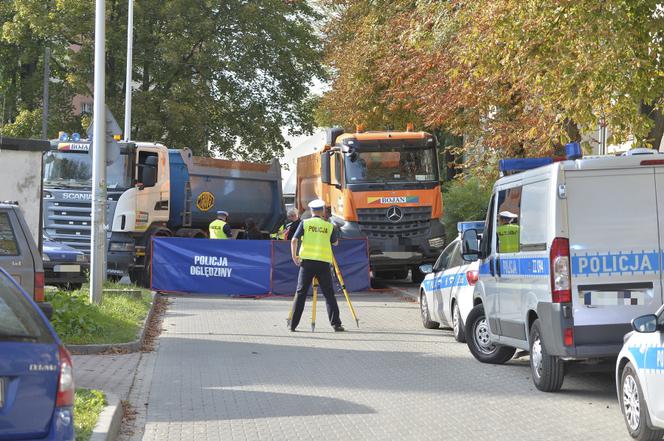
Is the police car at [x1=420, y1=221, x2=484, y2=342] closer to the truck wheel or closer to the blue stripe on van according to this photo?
the blue stripe on van

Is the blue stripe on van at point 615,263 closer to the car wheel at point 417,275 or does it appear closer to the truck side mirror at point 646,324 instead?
the truck side mirror at point 646,324

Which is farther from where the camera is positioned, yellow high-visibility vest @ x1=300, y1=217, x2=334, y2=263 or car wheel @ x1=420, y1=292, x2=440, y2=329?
car wheel @ x1=420, y1=292, x2=440, y2=329

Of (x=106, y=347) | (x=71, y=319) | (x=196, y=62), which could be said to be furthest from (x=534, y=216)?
(x=196, y=62)

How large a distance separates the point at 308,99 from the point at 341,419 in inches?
1652

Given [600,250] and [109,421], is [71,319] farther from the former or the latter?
[600,250]

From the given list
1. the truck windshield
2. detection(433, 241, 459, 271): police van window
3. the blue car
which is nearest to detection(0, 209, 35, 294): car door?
the blue car

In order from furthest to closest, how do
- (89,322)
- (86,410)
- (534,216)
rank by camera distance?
(89,322), (534,216), (86,410)

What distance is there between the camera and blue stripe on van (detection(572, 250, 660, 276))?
401 inches

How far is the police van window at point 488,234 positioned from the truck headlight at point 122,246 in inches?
518

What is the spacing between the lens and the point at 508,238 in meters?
11.9

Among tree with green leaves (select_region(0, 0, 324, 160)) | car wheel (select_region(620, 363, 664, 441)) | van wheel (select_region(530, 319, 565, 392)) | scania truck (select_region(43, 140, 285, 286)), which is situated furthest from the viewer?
tree with green leaves (select_region(0, 0, 324, 160))

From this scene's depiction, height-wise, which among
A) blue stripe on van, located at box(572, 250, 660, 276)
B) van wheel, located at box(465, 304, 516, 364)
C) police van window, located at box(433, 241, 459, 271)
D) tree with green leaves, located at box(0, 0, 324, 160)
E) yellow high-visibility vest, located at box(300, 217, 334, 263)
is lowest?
van wheel, located at box(465, 304, 516, 364)

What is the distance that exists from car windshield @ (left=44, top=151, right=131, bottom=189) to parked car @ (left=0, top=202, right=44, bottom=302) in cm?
1275

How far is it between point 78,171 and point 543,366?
→ 15989mm
